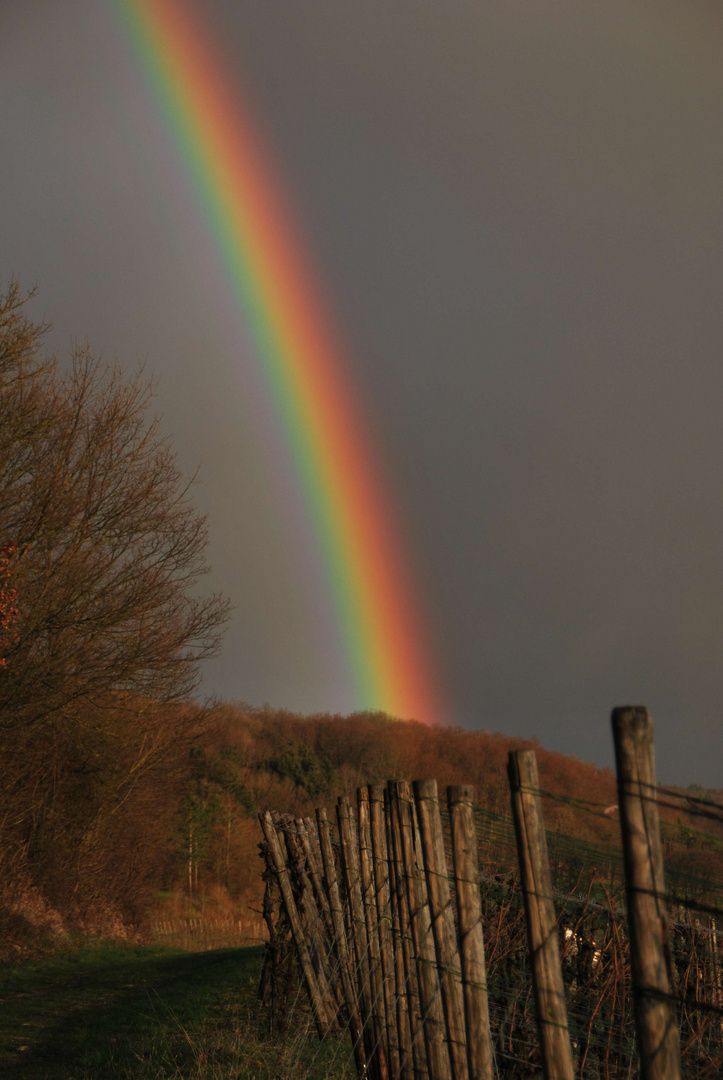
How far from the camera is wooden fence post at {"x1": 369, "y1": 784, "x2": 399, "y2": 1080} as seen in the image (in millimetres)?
4773

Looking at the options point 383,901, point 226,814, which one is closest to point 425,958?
point 383,901

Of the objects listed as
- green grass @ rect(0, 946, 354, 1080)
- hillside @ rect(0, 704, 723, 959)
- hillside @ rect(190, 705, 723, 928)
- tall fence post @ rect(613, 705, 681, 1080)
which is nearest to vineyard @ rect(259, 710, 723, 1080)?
tall fence post @ rect(613, 705, 681, 1080)

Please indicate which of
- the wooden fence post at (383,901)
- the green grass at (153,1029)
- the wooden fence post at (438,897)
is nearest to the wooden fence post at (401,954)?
A: the wooden fence post at (383,901)

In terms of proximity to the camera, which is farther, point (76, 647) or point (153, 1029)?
point (76, 647)

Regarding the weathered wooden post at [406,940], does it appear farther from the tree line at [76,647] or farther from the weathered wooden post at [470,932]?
the tree line at [76,647]

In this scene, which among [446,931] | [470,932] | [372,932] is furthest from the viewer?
[372,932]

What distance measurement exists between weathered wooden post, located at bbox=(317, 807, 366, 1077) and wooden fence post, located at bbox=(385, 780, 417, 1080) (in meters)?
0.71

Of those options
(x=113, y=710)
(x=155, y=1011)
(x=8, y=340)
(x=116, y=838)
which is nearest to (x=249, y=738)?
(x=116, y=838)

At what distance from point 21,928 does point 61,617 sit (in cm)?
651

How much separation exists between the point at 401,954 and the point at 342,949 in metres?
2.05

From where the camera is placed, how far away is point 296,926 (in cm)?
788

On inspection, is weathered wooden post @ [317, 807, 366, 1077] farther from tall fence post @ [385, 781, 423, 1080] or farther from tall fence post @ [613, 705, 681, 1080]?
tall fence post @ [613, 705, 681, 1080]

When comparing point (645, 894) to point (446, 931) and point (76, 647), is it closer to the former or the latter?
point (446, 931)

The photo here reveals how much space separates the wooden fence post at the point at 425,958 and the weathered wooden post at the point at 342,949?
4.72 feet
